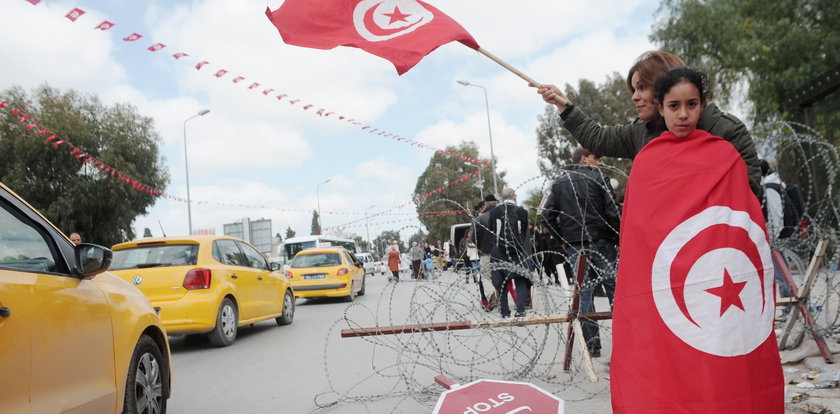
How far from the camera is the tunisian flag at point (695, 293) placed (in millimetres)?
2203

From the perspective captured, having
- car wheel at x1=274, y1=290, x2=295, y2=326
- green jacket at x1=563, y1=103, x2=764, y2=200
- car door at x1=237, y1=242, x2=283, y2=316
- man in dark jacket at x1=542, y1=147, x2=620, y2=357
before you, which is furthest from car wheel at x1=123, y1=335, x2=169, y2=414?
car wheel at x1=274, y1=290, x2=295, y2=326

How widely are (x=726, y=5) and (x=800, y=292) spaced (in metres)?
17.4

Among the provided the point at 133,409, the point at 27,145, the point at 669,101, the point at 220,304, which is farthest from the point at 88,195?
the point at 669,101

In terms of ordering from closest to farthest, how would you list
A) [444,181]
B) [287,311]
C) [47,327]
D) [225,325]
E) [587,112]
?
[47,327]
[225,325]
[287,311]
[587,112]
[444,181]

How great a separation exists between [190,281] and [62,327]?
5296 millimetres

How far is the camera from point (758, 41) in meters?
17.9

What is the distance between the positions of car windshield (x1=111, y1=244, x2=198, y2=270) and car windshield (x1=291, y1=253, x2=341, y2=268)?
8.14m

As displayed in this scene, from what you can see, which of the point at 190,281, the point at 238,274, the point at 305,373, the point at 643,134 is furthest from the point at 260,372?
the point at 643,134

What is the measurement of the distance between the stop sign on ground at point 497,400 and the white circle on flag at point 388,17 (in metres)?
2.20

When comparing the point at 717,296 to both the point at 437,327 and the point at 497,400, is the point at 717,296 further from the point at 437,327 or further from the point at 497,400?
the point at 437,327

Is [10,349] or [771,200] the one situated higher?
[771,200]

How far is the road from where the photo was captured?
186 inches

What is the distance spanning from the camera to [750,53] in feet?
59.0

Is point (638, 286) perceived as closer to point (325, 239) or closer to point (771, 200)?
point (771, 200)
